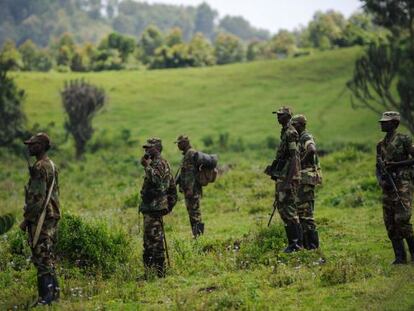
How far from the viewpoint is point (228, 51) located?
314ft

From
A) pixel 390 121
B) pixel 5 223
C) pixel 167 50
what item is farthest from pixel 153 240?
pixel 167 50

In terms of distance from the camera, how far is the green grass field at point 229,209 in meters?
8.35

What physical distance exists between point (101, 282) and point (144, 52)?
282 ft

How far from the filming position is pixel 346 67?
6069cm

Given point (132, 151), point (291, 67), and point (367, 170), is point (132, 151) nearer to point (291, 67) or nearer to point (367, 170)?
point (367, 170)

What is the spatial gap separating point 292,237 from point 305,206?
687mm

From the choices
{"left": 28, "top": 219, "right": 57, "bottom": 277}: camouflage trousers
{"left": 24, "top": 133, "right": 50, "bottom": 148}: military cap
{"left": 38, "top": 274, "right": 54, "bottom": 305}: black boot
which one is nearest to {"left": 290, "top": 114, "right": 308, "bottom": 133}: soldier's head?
{"left": 24, "top": 133, "right": 50, "bottom": 148}: military cap

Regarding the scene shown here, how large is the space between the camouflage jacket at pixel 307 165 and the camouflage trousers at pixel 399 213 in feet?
5.32

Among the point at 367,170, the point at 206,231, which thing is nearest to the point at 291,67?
the point at 367,170

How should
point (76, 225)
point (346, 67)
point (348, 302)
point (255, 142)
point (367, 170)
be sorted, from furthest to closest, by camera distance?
point (346, 67) < point (255, 142) < point (367, 170) < point (76, 225) < point (348, 302)

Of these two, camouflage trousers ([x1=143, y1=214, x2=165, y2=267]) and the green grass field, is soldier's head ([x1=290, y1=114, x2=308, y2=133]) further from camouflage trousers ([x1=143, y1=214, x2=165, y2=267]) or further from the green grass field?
camouflage trousers ([x1=143, y1=214, x2=165, y2=267])

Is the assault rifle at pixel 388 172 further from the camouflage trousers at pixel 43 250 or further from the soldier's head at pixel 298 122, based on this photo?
the camouflage trousers at pixel 43 250

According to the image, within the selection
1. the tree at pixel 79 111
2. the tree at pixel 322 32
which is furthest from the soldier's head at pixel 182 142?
the tree at pixel 322 32

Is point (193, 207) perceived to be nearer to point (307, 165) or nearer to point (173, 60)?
point (307, 165)
